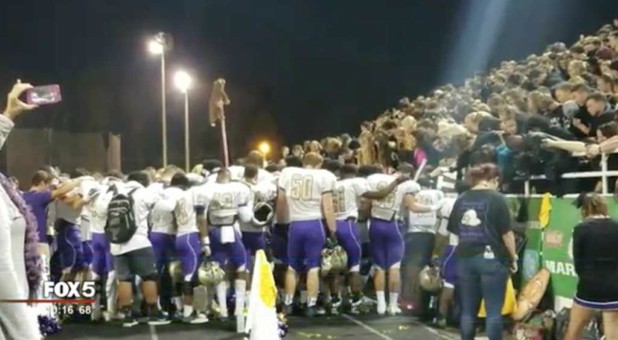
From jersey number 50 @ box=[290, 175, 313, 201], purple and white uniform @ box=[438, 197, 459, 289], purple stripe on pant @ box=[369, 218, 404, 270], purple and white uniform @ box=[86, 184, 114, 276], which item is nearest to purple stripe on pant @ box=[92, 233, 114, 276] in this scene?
purple and white uniform @ box=[86, 184, 114, 276]

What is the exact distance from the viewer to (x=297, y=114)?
844 inches

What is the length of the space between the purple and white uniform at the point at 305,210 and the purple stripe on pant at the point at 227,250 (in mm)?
550

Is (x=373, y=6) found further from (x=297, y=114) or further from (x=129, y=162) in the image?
(x=129, y=162)

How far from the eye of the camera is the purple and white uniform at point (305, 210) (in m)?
9.76

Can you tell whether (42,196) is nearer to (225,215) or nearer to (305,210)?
(225,215)

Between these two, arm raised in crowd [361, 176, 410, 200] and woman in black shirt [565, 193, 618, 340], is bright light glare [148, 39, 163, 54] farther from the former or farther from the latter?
woman in black shirt [565, 193, 618, 340]

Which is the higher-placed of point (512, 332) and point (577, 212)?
point (577, 212)

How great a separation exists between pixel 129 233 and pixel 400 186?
2.88 metres

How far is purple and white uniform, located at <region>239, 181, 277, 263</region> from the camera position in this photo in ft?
33.0

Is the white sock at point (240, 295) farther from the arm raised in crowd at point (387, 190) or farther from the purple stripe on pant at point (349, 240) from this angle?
the arm raised in crowd at point (387, 190)

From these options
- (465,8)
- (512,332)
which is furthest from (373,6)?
(512,332)

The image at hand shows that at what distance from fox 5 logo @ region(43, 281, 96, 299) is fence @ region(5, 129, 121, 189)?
17.9 feet

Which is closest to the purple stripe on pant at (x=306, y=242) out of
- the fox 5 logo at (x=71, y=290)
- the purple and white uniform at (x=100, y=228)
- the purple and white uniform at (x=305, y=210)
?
the purple and white uniform at (x=305, y=210)

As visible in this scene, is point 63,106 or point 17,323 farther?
point 63,106
